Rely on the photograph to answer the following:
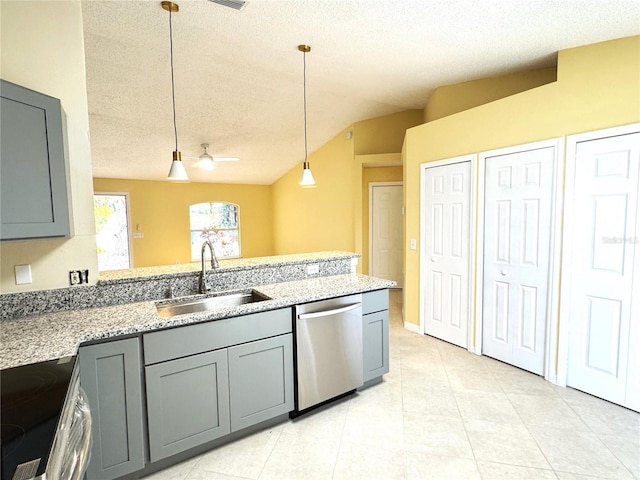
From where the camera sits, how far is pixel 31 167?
1.55 metres

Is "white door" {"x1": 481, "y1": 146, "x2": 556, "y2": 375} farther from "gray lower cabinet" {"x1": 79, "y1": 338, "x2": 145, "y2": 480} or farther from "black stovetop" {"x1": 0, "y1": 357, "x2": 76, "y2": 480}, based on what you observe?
"black stovetop" {"x1": 0, "y1": 357, "x2": 76, "y2": 480}

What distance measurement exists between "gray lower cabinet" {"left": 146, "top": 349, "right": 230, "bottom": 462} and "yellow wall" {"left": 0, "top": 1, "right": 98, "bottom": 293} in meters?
0.83

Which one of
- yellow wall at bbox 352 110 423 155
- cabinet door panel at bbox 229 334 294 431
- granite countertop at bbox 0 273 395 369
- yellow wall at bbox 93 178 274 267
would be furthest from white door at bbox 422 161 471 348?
yellow wall at bbox 93 178 274 267

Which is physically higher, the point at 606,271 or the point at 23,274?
the point at 23,274

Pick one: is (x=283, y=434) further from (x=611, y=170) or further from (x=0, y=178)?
(x=611, y=170)

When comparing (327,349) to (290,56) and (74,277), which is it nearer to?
(74,277)

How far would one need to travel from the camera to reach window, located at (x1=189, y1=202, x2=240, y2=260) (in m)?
7.84

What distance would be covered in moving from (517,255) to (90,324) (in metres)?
3.24

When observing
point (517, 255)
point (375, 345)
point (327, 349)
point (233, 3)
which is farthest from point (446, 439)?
point (233, 3)

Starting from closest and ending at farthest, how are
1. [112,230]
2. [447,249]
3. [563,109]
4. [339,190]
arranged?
1. [563,109]
2. [447,249]
3. [339,190]
4. [112,230]

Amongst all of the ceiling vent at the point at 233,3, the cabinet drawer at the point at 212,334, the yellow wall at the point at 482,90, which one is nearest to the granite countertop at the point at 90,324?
the cabinet drawer at the point at 212,334

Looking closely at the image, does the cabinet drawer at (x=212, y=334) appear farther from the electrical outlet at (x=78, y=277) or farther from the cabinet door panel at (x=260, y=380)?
the electrical outlet at (x=78, y=277)

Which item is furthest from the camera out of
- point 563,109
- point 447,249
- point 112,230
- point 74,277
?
point 112,230

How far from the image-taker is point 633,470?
1809 mm
